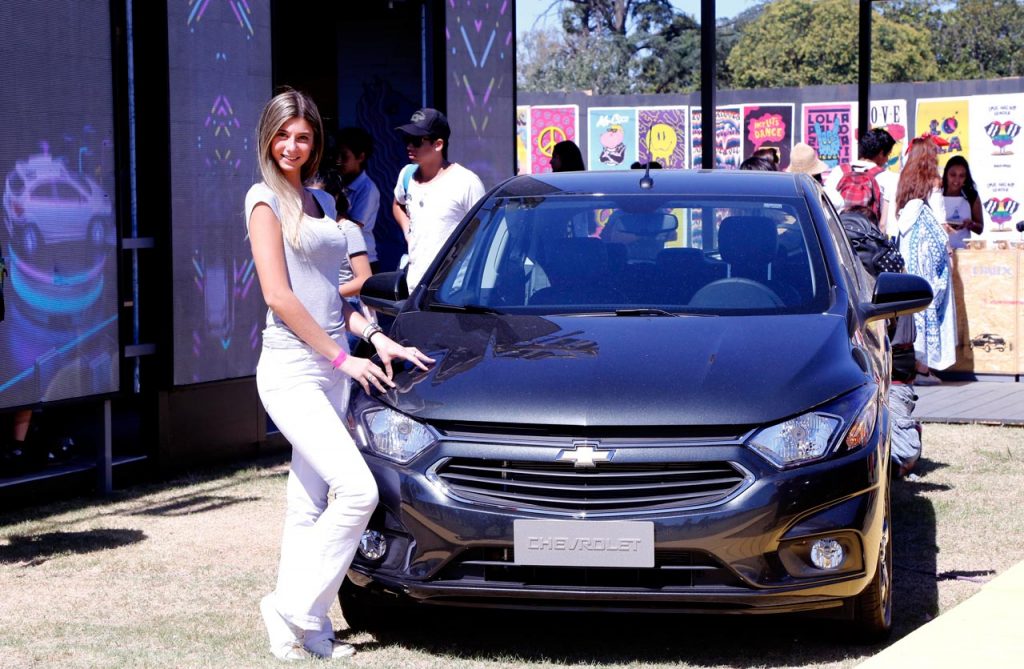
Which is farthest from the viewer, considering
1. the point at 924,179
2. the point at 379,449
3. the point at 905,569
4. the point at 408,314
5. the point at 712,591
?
the point at 924,179

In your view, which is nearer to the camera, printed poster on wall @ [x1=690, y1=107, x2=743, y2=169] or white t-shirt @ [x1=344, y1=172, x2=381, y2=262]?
white t-shirt @ [x1=344, y1=172, x2=381, y2=262]

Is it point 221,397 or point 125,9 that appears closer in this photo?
point 125,9

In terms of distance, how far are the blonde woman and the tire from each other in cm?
163

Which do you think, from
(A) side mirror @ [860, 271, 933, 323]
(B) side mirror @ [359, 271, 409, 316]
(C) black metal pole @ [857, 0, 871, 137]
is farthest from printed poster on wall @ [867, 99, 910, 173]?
(B) side mirror @ [359, 271, 409, 316]

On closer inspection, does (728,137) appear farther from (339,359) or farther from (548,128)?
(339,359)

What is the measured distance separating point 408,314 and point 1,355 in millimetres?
2650

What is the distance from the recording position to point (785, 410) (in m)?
4.68

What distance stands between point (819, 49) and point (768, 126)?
29.9 m

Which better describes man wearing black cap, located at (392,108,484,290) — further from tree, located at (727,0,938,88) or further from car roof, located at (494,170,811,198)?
tree, located at (727,0,938,88)

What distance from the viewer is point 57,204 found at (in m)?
7.73

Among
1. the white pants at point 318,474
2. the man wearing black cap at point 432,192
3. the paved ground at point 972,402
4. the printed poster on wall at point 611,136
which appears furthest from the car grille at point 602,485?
the printed poster on wall at point 611,136

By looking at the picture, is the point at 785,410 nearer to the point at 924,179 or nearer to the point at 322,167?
the point at 322,167

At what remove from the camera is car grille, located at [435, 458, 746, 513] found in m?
4.60

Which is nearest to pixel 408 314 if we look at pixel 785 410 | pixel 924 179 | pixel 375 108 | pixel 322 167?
pixel 785 410
